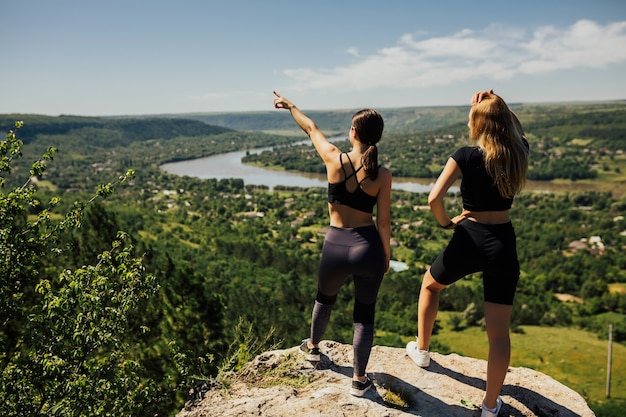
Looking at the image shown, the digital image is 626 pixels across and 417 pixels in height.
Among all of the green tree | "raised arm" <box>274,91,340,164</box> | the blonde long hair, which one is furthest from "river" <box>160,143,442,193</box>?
the blonde long hair

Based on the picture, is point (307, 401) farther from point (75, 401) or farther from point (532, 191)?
point (532, 191)

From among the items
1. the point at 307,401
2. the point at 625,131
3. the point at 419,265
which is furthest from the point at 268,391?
the point at 625,131

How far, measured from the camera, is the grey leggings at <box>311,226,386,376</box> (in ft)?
9.97

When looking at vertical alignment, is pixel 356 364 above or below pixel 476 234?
below

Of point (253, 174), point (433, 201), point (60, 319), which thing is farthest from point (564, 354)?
point (253, 174)

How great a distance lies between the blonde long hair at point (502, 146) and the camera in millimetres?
2830

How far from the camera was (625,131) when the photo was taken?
466 feet

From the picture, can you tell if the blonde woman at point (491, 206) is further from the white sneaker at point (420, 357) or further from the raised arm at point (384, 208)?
the white sneaker at point (420, 357)

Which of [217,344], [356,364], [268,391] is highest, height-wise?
[356,364]

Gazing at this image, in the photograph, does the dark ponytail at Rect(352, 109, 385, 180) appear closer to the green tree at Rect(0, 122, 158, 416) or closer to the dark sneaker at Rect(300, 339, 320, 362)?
the dark sneaker at Rect(300, 339, 320, 362)

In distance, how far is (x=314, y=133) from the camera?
3281 mm

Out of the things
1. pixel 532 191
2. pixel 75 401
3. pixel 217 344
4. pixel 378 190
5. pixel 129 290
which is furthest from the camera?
pixel 532 191

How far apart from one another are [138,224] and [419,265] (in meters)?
44.0

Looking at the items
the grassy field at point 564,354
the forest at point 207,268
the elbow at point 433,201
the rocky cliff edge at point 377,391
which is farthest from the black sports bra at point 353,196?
the grassy field at point 564,354
